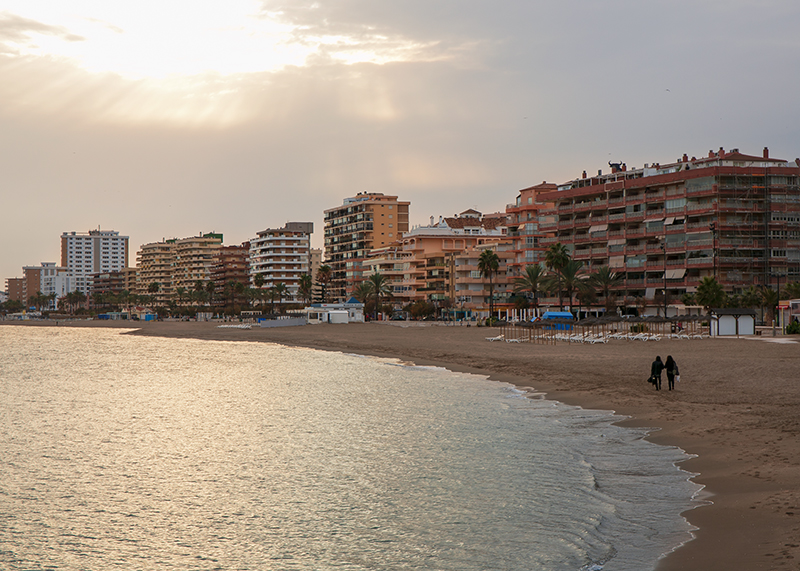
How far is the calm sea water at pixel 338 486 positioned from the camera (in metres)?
13.5

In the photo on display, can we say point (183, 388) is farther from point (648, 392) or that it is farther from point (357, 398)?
point (648, 392)

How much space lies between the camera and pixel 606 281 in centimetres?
10469

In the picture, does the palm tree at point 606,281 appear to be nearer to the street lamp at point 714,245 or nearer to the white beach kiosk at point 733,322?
the street lamp at point 714,245

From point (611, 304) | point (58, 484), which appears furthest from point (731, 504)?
point (611, 304)

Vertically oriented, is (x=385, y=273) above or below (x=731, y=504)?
above

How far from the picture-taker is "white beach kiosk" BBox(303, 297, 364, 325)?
13500cm

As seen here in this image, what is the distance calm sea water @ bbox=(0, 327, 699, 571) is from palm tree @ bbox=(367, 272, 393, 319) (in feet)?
383

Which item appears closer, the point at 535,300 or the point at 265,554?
the point at 265,554

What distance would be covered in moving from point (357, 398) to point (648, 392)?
13.0 metres

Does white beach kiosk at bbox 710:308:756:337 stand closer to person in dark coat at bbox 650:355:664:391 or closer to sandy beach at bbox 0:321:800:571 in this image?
sandy beach at bbox 0:321:800:571

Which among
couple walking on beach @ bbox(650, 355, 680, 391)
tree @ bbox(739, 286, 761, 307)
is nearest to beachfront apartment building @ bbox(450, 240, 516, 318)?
tree @ bbox(739, 286, 761, 307)

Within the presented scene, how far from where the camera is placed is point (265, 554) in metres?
Result: 13.6

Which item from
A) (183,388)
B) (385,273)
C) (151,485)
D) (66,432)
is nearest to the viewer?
(151,485)

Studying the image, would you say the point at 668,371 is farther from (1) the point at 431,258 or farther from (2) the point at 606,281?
(1) the point at 431,258
